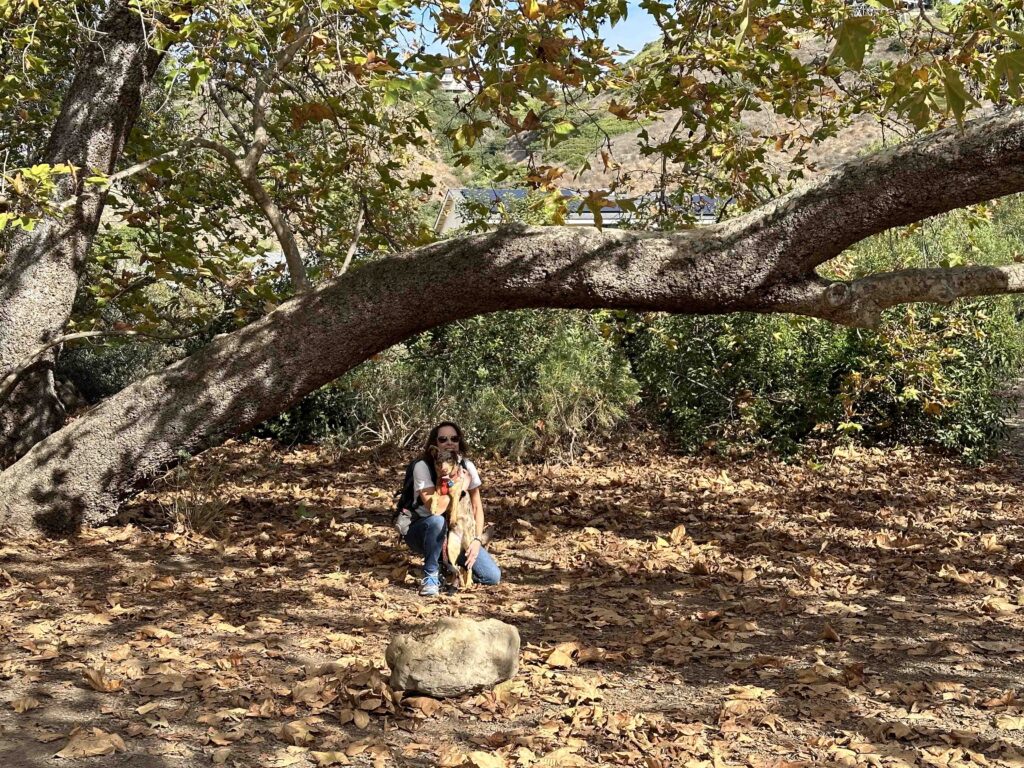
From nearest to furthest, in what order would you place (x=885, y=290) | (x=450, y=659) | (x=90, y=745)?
(x=90, y=745) → (x=450, y=659) → (x=885, y=290)

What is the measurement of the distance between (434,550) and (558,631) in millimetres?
1057

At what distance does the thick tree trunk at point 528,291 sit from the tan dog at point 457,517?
108 cm

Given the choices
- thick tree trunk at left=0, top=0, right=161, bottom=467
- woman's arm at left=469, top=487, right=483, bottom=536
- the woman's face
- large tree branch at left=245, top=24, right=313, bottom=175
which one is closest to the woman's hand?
woman's arm at left=469, top=487, right=483, bottom=536

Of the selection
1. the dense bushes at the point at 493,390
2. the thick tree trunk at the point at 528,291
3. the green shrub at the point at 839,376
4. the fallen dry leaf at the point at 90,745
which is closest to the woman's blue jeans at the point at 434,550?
the thick tree trunk at the point at 528,291

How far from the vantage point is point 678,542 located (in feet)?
24.5

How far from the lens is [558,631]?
5.54 metres

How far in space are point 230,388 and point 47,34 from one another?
457 cm

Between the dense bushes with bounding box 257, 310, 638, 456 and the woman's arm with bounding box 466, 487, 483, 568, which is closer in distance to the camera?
the woman's arm with bounding box 466, 487, 483, 568

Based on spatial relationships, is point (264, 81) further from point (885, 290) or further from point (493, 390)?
point (885, 290)

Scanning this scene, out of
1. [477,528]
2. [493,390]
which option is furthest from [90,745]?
[493,390]

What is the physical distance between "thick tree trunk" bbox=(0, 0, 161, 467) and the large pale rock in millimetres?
4476

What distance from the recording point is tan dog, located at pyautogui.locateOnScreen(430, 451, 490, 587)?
6305mm

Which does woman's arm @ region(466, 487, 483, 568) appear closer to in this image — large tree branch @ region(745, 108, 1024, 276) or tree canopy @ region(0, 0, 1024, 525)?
tree canopy @ region(0, 0, 1024, 525)

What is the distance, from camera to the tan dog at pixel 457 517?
6.30 m
